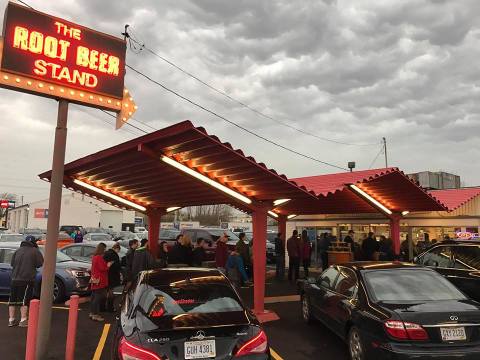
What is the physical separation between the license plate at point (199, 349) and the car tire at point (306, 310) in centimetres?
505

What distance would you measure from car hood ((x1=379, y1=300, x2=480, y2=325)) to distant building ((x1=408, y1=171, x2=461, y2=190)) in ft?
73.5

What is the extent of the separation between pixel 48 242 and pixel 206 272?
8.39 ft

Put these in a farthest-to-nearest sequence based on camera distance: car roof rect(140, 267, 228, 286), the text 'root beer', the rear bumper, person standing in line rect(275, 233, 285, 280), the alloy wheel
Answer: person standing in line rect(275, 233, 285, 280)
the text 'root beer'
the alloy wheel
car roof rect(140, 267, 228, 286)
the rear bumper

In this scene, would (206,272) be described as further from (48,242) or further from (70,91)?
(70,91)

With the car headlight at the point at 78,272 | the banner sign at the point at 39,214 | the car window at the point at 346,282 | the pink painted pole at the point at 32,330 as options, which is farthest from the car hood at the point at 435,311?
the banner sign at the point at 39,214

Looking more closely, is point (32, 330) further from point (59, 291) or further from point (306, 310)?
point (59, 291)

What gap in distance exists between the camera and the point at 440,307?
5.46 m

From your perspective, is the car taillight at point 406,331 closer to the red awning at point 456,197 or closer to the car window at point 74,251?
the red awning at point 456,197

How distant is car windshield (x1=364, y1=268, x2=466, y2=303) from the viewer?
5934 mm

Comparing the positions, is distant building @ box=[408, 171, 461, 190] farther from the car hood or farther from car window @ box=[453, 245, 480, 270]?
the car hood

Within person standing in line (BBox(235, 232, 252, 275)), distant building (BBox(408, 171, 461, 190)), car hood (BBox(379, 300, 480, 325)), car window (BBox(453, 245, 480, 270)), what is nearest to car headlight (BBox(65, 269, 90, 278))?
person standing in line (BBox(235, 232, 252, 275))

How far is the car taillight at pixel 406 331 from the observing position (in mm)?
5043

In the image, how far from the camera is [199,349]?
4.10m

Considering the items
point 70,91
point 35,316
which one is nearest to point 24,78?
point 70,91
